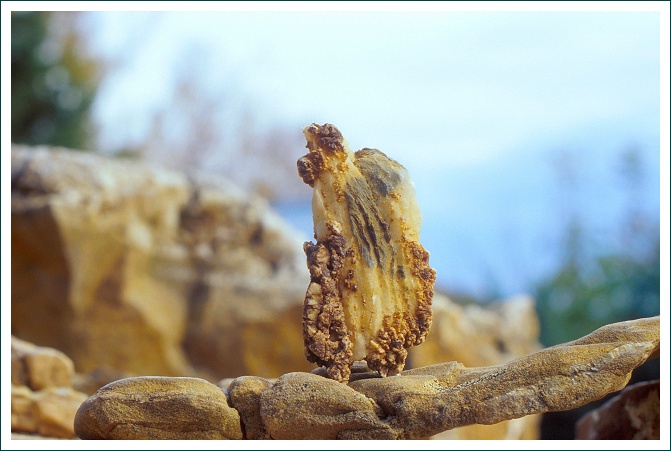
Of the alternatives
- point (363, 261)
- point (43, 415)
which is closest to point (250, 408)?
point (363, 261)

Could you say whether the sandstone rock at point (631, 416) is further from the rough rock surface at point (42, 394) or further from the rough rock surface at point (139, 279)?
the rough rock surface at point (139, 279)

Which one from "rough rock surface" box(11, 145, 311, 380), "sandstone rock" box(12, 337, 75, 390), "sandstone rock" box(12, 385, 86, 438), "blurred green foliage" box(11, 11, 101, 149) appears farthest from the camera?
"blurred green foliage" box(11, 11, 101, 149)

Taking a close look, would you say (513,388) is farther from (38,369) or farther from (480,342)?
(480,342)

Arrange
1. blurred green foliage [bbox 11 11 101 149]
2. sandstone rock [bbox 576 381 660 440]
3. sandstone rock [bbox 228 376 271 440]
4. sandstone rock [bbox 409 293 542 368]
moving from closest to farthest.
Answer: sandstone rock [bbox 228 376 271 440] < sandstone rock [bbox 576 381 660 440] < sandstone rock [bbox 409 293 542 368] < blurred green foliage [bbox 11 11 101 149]

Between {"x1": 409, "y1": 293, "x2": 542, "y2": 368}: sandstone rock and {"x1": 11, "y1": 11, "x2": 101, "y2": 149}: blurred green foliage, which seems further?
{"x1": 11, "y1": 11, "x2": 101, "y2": 149}: blurred green foliage

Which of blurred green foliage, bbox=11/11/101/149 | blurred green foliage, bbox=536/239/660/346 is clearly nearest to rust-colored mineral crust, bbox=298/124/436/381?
blurred green foliage, bbox=536/239/660/346

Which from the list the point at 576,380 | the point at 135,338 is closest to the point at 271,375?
the point at 135,338

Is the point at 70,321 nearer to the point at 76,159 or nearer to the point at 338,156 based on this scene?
the point at 76,159

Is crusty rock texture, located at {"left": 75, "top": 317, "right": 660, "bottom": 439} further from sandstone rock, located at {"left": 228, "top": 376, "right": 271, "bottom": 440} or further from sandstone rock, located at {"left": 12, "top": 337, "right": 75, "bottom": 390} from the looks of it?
sandstone rock, located at {"left": 12, "top": 337, "right": 75, "bottom": 390}

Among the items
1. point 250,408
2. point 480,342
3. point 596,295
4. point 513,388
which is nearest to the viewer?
point 513,388
